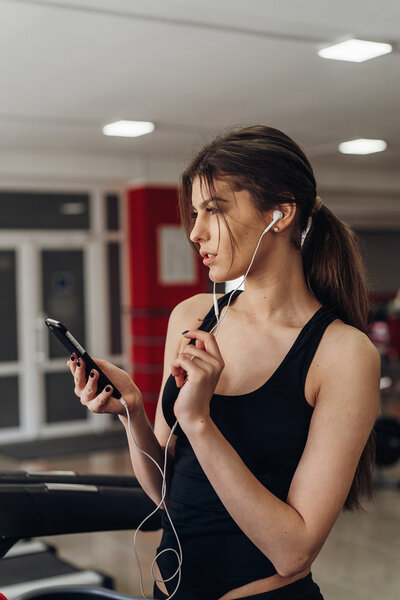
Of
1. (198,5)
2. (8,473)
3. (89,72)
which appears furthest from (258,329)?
(89,72)

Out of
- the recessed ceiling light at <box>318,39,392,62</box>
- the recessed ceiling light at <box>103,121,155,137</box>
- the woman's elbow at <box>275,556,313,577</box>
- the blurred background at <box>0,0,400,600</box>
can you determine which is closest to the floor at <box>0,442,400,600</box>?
the blurred background at <box>0,0,400,600</box>

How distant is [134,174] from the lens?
8.10 meters

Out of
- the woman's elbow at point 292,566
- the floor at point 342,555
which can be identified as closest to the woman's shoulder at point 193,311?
the woman's elbow at point 292,566

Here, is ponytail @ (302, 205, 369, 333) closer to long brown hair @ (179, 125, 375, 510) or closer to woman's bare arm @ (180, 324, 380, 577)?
long brown hair @ (179, 125, 375, 510)

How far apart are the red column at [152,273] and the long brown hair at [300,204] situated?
6933mm

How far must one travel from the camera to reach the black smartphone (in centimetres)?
112

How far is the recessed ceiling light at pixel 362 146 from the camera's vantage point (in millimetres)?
7398

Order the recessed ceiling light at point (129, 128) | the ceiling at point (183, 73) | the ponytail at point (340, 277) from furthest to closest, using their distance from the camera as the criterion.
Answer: the recessed ceiling light at point (129, 128)
the ceiling at point (183, 73)
the ponytail at point (340, 277)

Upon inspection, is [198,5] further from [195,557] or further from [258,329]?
[195,557]

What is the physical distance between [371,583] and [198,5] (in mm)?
2849

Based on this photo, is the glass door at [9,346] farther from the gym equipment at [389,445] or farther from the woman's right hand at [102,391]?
the woman's right hand at [102,391]

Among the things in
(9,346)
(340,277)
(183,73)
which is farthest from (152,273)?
(340,277)

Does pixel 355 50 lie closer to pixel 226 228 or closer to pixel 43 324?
pixel 226 228

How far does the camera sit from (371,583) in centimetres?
378
